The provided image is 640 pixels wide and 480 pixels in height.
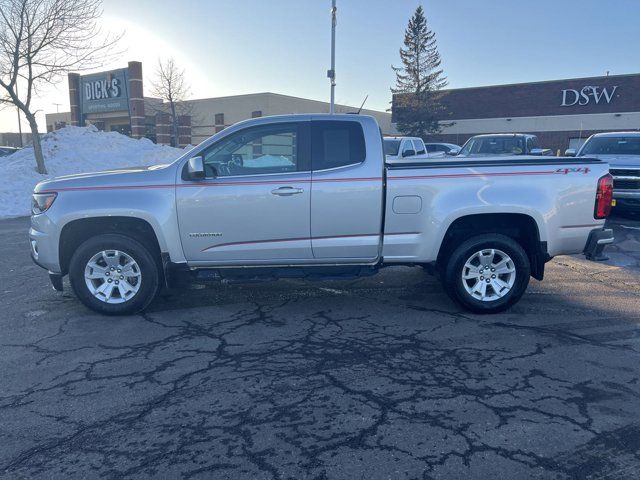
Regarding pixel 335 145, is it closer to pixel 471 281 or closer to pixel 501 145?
pixel 471 281

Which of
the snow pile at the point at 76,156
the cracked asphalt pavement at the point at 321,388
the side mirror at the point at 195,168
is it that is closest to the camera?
the cracked asphalt pavement at the point at 321,388

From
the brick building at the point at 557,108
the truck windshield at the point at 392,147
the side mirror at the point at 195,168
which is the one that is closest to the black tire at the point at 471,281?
the side mirror at the point at 195,168

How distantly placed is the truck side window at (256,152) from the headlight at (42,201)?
1.66 m

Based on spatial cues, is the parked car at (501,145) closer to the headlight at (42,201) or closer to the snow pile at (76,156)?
the headlight at (42,201)

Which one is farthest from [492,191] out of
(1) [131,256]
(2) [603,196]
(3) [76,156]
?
(3) [76,156]

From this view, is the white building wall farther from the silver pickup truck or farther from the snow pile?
the silver pickup truck

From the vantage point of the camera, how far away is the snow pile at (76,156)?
673 inches

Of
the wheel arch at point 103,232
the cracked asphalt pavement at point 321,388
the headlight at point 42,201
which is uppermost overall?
the headlight at point 42,201

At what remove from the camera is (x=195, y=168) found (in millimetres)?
4801

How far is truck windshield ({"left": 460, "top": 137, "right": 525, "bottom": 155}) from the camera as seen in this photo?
1331 cm

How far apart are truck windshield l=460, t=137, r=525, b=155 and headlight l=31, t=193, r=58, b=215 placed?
1136 cm

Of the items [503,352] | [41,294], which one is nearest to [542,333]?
[503,352]

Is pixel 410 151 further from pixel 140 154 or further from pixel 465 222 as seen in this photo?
pixel 140 154

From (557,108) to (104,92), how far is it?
103 ft
